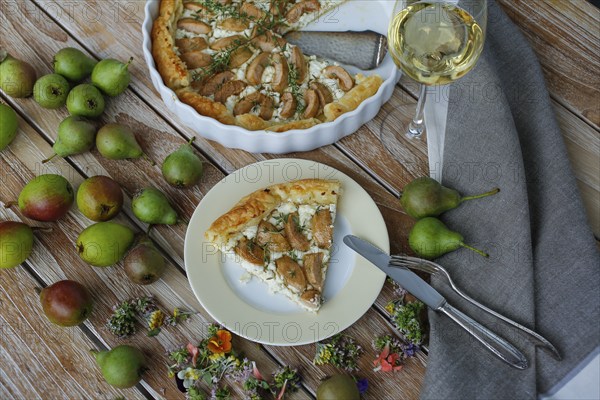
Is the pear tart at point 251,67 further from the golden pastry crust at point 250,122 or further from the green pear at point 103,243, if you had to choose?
the green pear at point 103,243

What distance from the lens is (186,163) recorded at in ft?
7.48

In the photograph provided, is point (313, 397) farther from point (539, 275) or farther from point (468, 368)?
point (539, 275)

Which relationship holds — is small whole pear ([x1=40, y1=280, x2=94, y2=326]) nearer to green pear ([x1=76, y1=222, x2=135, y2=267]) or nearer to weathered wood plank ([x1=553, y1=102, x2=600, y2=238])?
green pear ([x1=76, y1=222, x2=135, y2=267])

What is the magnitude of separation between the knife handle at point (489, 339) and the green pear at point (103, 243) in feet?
3.83

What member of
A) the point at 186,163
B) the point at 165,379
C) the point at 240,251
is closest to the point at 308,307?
the point at 240,251

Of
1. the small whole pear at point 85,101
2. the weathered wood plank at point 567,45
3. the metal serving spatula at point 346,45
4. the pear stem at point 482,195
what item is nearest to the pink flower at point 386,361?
the pear stem at point 482,195

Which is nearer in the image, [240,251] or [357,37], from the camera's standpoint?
[240,251]

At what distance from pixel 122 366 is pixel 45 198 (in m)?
0.69

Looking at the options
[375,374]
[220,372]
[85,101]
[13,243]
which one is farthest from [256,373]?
[85,101]

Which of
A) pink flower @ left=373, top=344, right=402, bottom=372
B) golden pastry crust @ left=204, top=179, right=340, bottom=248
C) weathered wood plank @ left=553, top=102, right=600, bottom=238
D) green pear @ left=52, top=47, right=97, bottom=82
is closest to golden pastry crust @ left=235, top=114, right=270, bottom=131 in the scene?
golden pastry crust @ left=204, top=179, right=340, bottom=248

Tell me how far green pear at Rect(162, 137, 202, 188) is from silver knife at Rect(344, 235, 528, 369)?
63cm

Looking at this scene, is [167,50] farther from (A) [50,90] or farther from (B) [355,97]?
(B) [355,97]

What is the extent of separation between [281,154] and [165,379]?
0.97m

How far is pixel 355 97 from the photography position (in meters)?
2.43
